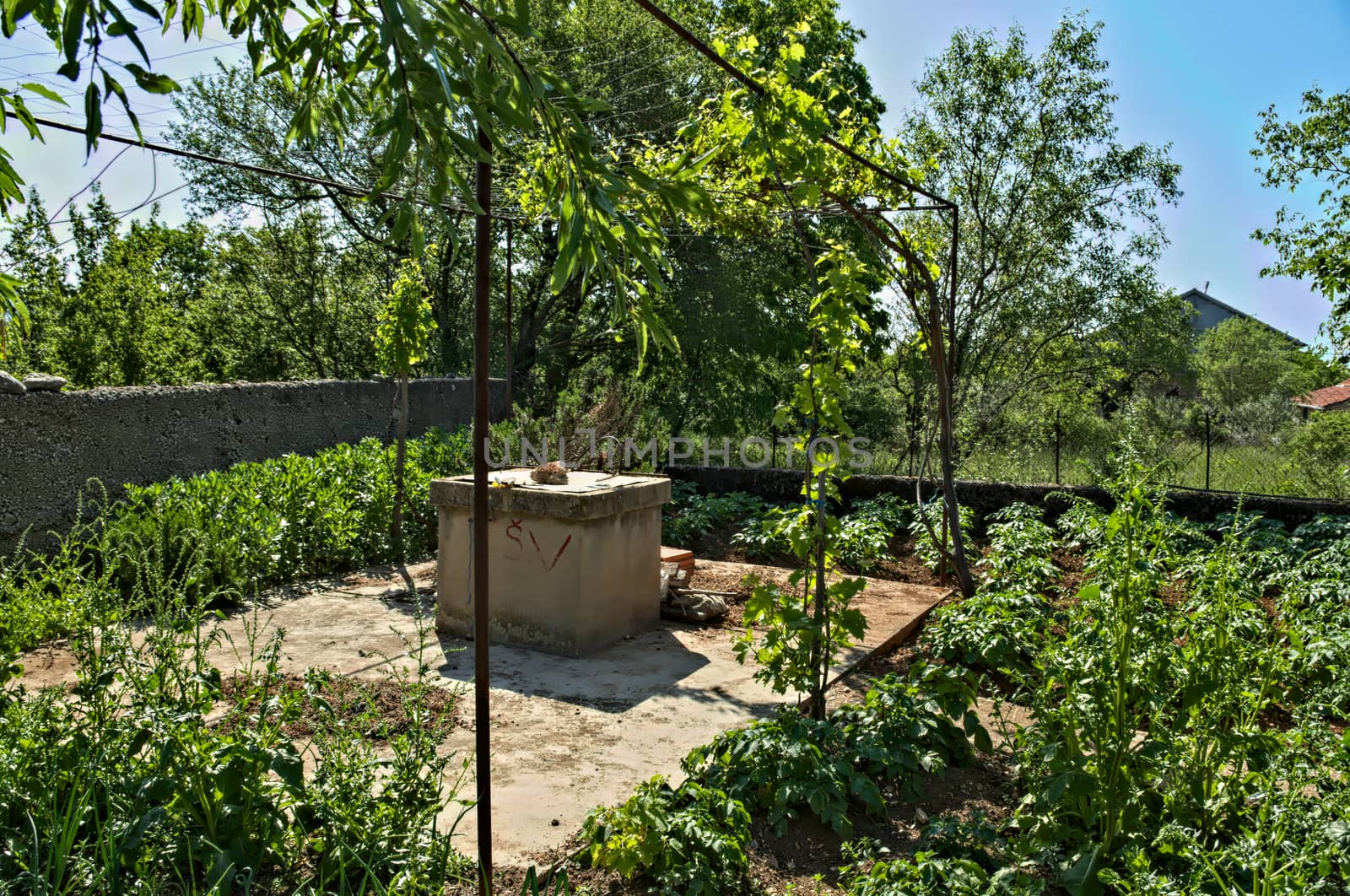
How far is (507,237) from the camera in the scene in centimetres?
840

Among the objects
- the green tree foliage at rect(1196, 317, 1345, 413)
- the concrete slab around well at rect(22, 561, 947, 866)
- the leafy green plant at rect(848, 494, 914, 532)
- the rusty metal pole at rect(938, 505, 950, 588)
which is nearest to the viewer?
the concrete slab around well at rect(22, 561, 947, 866)

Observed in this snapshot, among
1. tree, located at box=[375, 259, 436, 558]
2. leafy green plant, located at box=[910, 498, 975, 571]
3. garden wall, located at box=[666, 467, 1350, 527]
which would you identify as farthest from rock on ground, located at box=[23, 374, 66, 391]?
leafy green plant, located at box=[910, 498, 975, 571]

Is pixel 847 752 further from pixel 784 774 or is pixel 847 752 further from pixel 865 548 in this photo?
pixel 865 548

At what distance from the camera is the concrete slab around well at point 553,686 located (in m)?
3.54

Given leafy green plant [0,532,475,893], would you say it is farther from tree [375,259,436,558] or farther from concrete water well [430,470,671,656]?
tree [375,259,436,558]

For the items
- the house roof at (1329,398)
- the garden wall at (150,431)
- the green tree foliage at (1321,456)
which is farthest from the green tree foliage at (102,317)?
the house roof at (1329,398)

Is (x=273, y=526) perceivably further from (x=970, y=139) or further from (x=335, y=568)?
(x=970, y=139)

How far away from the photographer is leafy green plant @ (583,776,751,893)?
279 cm

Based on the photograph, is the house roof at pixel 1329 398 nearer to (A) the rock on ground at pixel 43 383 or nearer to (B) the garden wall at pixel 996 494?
(B) the garden wall at pixel 996 494

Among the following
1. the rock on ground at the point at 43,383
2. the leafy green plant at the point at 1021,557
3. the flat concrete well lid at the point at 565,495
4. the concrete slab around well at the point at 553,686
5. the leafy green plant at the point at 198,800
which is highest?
the rock on ground at the point at 43,383

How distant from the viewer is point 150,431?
25.4 feet

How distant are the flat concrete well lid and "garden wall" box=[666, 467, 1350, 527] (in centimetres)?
309

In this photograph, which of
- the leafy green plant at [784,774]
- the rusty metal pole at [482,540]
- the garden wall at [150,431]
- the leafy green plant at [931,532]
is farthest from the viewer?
the leafy green plant at [931,532]

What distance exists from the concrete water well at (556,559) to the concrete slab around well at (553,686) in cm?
15
